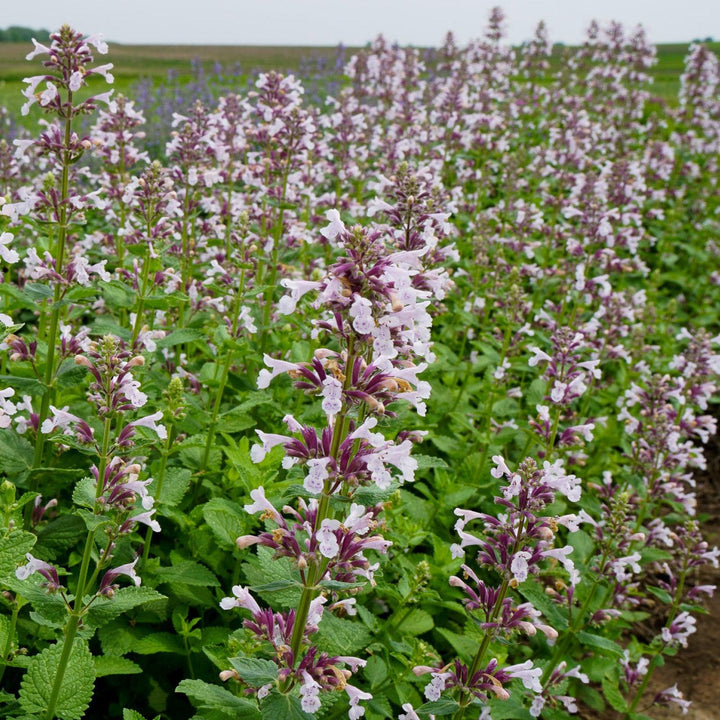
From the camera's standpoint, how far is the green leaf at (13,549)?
3.20 m

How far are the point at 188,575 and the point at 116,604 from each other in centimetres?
82

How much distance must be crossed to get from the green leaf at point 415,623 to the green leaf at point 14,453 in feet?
8.64

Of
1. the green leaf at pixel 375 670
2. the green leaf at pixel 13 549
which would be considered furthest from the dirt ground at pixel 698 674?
the green leaf at pixel 13 549

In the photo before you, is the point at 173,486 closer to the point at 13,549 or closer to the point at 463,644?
the point at 13,549

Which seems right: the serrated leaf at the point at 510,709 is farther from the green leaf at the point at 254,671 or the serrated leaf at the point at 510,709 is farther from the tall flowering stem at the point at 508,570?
the green leaf at the point at 254,671

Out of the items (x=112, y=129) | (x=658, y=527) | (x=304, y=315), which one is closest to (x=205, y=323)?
(x=304, y=315)

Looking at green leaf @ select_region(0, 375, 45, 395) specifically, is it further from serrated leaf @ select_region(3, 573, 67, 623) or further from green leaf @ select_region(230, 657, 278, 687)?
green leaf @ select_region(230, 657, 278, 687)

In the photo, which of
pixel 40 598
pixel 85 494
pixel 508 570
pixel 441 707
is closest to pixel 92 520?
pixel 85 494

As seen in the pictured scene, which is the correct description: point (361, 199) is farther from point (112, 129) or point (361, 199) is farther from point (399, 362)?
point (399, 362)

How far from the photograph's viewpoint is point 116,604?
343 centimetres

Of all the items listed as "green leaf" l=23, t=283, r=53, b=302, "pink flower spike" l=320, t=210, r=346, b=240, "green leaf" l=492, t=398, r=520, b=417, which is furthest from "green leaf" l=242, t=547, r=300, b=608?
"green leaf" l=492, t=398, r=520, b=417

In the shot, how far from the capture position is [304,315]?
6711 millimetres

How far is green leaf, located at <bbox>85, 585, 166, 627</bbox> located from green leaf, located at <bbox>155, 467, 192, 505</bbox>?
82 cm

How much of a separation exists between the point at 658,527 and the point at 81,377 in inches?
193
